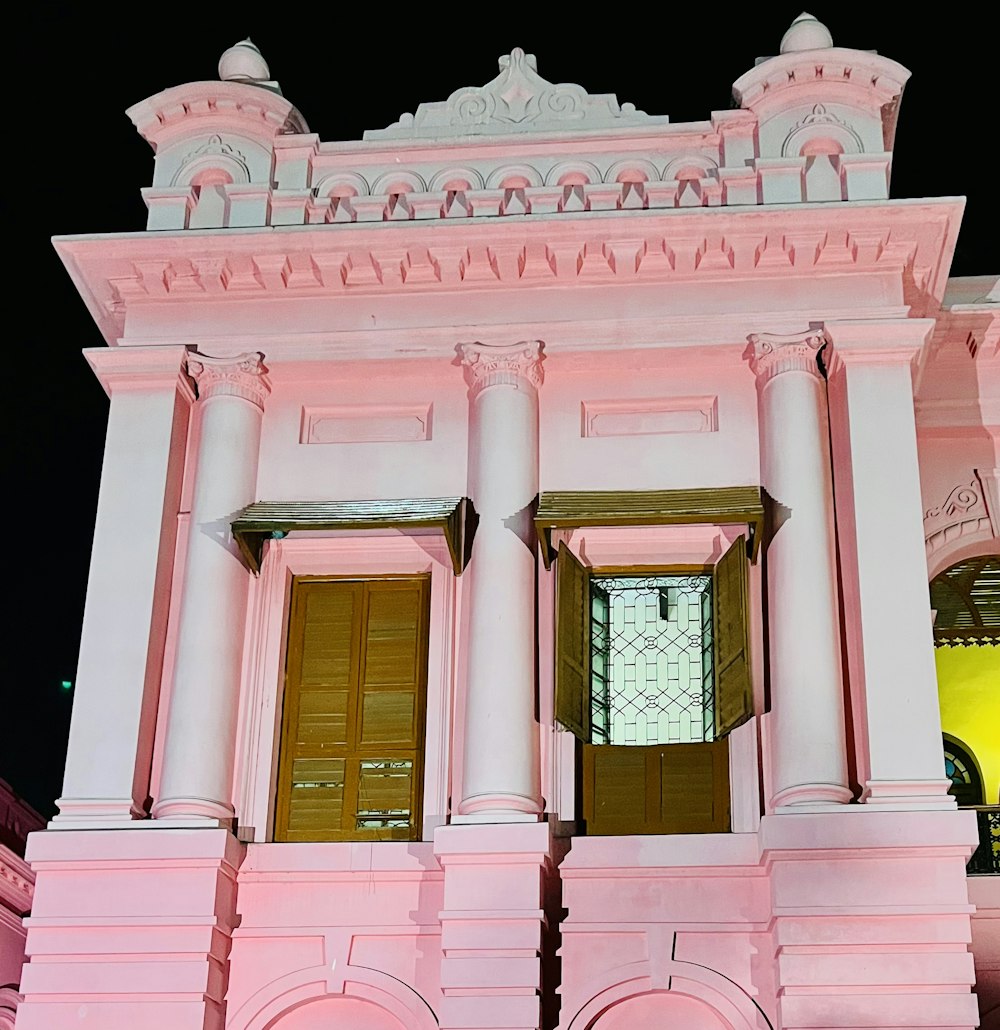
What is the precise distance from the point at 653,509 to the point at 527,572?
112 centimetres

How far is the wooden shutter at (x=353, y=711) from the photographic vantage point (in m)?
13.9

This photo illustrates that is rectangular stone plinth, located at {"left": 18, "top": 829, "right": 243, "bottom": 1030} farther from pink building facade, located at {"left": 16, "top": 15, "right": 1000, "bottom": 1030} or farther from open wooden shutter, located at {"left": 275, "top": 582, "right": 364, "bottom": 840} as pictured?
open wooden shutter, located at {"left": 275, "top": 582, "right": 364, "bottom": 840}

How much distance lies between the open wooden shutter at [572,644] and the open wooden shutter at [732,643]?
1.04 m

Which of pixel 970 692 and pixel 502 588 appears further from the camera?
pixel 970 692

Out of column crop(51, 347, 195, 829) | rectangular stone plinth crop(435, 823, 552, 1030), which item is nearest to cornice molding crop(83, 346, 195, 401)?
column crop(51, 347, 195, 829)

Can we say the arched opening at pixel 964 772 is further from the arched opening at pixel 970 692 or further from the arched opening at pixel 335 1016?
the arched opening at pixel 335 1016

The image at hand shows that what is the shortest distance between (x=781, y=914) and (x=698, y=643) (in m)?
2.57

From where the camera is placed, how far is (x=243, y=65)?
54.2ft

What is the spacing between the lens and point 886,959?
12227 mm

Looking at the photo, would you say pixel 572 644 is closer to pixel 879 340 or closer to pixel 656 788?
pixel 656 788

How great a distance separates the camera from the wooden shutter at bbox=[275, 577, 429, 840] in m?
13.9

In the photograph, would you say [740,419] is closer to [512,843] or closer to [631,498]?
[631,498]

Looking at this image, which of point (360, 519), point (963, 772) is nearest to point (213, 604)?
point (360, 519)

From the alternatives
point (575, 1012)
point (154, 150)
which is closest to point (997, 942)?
point (575, 1012)
